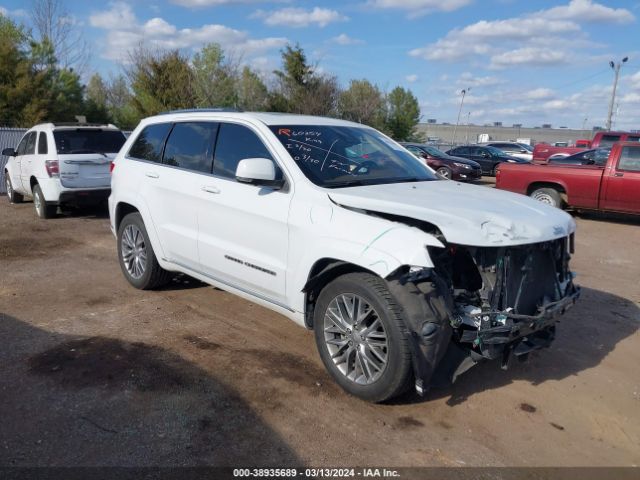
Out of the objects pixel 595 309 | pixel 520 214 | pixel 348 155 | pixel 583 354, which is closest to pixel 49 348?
pixel 348 155

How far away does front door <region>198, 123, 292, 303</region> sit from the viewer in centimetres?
A: 429

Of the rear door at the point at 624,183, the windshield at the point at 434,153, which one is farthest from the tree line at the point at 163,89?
the rear door at the point at 624,183

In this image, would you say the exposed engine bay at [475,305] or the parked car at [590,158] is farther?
the parked car at [590,158]

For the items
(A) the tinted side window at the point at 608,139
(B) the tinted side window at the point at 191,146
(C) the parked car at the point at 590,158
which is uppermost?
(B) the tinted side window at the point at 191,146

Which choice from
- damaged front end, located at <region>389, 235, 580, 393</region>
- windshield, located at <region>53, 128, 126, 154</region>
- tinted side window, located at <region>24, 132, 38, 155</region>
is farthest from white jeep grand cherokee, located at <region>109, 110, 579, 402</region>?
tinted side window, located at <region>24, 132, 38, 155</region>

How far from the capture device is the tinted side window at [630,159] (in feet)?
36.7

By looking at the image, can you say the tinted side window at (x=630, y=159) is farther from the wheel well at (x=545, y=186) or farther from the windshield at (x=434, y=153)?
the windshield at (x=434, y=153)

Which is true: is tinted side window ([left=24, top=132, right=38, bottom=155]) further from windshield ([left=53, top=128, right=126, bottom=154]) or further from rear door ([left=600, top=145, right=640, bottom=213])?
rear door ([left=600, top=145, right=640, bottom=213])

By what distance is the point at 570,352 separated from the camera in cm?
483

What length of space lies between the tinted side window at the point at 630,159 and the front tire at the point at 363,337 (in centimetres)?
974

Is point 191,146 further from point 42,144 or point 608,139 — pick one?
point 608,139

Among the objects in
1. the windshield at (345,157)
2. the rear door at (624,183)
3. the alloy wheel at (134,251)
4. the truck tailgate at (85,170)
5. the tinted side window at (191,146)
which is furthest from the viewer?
the rear door at (624,183)

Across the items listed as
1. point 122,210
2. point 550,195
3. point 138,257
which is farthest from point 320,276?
point 550,195

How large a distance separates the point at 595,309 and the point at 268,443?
4.23m
